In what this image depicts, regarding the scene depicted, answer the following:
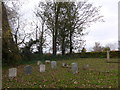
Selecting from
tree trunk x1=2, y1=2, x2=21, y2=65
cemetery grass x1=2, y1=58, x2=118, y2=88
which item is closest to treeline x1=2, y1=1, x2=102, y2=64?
tree trunk x1=2, y1=2, x2=21, y2=65

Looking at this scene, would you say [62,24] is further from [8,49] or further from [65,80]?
[65,80]

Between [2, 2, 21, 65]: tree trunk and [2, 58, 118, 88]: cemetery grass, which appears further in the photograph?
[2, 2, 21, 65]: tree trunk

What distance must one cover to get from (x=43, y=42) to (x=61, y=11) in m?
5.67

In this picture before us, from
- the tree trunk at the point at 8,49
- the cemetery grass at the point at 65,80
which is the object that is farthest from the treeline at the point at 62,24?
the cemetery grass at the point at 65,80

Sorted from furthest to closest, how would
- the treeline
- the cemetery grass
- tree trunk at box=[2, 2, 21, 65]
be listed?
the treeline, tree trunk at box=[2, 2, 21, 65], the cemetery grass

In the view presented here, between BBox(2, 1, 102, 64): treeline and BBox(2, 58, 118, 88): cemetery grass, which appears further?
BBox(2, 1, 102, 64): treeline

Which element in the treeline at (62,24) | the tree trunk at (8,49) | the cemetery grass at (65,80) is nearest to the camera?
the cemetery grass at (65,80)

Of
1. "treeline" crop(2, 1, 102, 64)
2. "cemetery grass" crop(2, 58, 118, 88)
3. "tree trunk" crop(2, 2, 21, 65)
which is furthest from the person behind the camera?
"treeline" crop(2, 1, 102, 64)

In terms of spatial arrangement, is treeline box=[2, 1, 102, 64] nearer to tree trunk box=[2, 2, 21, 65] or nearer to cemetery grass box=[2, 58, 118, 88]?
tree trunk box=[2, 2, 21, 65]

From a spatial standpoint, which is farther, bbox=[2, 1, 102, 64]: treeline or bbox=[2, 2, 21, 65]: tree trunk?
bbox=[2, 1, 102, 64]: treeline

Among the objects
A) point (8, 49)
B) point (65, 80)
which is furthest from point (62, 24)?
point (65, 80)

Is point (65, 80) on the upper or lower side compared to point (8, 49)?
lower

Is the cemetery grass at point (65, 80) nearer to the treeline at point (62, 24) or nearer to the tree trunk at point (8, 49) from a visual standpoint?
the tree trunk at point (8, 49)

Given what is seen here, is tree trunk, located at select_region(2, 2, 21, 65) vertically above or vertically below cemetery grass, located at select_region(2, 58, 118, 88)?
above
